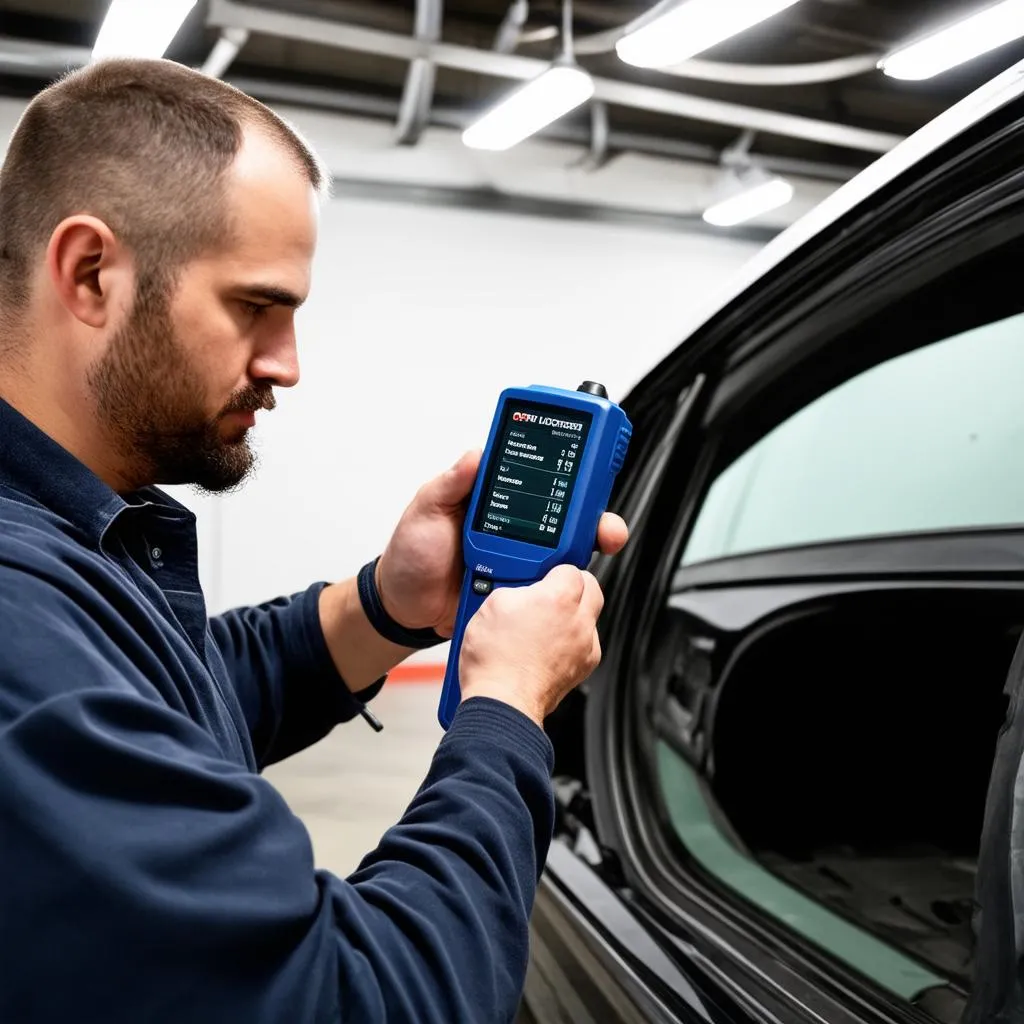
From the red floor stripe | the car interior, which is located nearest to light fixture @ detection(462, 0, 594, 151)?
the car interior

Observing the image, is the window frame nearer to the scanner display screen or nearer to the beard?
the scanner display screen

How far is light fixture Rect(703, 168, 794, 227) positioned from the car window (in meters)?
1.32

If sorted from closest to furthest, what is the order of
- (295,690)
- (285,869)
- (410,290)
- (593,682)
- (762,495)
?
(285,869), (295,690), (593,682), (410,290), (762,495)

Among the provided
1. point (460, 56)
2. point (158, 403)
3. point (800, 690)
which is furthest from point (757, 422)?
point (460, 56)

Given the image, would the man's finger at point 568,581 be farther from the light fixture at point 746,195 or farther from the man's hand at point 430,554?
the light fixture at point 746,195

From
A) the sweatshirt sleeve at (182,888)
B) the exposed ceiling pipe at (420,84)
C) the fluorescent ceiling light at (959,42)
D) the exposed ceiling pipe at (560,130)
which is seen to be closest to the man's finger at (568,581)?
the sweatshirt sleeve at (182,888)

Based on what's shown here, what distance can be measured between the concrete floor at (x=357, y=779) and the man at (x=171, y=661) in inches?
98.0

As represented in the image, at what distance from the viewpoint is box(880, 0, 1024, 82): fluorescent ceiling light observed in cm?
354

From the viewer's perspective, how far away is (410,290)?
6.31 meters

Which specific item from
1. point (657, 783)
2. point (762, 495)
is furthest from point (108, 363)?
point (762, 495)

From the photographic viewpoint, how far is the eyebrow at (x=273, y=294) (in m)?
0.86

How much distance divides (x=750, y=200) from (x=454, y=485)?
5556 millimetres

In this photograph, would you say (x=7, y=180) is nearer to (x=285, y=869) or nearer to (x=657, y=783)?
→ (x=285, y=869)

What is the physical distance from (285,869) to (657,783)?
48.2 inches
